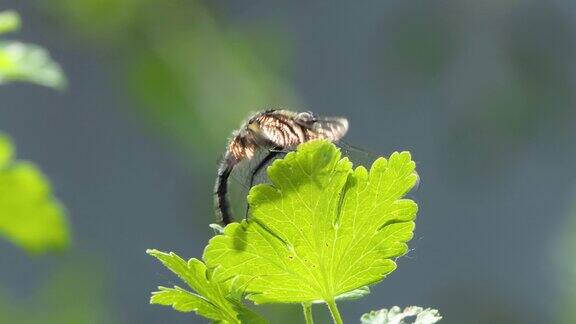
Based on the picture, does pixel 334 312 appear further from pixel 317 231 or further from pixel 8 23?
pixel 8 23

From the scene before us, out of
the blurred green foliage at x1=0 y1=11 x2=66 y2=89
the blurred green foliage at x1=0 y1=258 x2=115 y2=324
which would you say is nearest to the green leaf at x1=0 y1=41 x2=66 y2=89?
the blurred green foliage at x1=0 y1=11 x2=66 y2=89

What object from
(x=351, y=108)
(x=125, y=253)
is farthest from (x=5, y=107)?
(x=351, y=108)

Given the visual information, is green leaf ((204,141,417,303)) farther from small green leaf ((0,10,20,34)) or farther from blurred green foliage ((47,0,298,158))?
blurred green foliage ((47,0,298,158))

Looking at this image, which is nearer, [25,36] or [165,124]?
[165,124]

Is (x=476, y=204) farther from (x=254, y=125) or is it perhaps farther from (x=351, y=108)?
(x=254, y=125)

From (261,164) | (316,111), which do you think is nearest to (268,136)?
(261,164)

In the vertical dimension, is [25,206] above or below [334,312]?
above
